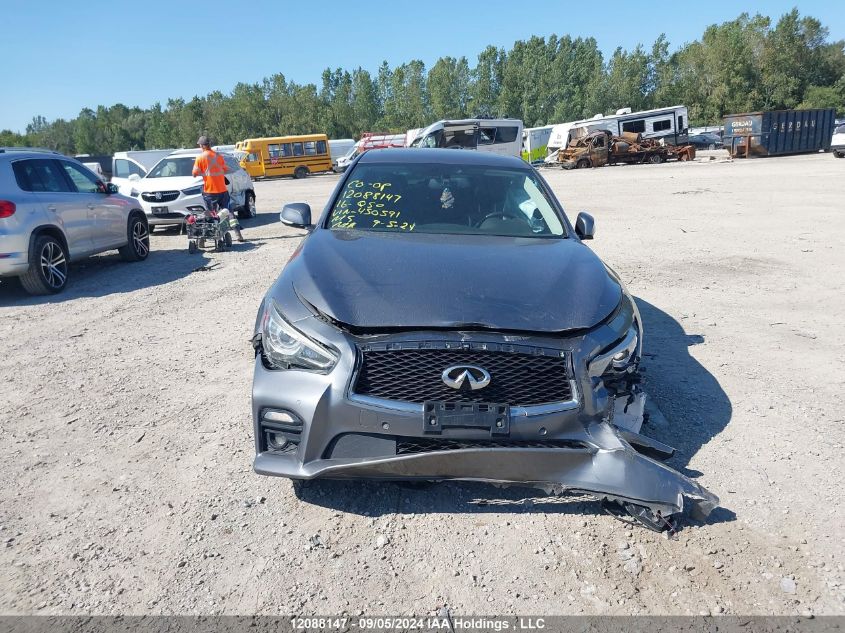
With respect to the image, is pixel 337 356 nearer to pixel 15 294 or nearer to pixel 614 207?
pixel 15 294

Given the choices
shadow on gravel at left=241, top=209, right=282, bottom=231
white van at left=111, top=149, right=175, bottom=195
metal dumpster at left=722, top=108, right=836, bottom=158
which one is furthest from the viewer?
metal dumpster at left=722, top=108, right=836, bottom=158

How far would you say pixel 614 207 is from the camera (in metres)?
16.2

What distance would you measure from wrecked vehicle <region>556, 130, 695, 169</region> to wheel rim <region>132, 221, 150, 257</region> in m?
30.6

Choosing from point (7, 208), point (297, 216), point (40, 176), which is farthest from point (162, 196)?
point (297, 216)

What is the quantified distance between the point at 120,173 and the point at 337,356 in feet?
67.4

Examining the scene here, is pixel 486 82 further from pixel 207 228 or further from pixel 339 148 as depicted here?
pixel 207 228

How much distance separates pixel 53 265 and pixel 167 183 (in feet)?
18.1

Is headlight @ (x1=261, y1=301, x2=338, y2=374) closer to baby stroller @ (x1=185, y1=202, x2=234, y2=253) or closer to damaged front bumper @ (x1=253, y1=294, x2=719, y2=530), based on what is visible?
damaged front bumper @ (x1=253, y1=294, x2=719, y2=530)

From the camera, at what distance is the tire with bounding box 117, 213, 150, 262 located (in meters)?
10.4

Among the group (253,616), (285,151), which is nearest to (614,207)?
(253,616)

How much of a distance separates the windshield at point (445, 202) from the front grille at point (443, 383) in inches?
59.7

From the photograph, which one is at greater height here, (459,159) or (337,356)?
(459,159)

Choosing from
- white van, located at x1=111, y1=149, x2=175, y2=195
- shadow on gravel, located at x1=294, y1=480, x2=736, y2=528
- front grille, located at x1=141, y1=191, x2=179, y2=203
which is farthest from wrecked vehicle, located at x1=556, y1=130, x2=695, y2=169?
shadow on gravel, located at x1=294, y1=480, x2=736, y2=528

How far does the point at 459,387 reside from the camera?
9.13ft
